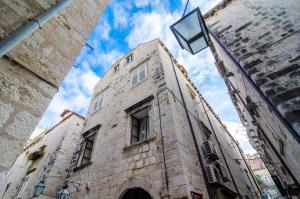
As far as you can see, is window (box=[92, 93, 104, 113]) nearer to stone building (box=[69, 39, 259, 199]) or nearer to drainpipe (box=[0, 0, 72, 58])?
stone building (box=[69, 39, 259, 199])

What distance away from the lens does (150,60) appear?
9.62m

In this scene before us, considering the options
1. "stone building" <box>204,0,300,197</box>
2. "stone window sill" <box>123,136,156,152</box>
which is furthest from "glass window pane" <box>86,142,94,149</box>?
"stone building" <box>204,0,300,197</box>

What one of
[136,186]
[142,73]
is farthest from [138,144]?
[142,73]

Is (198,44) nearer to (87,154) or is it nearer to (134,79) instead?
(134,79)

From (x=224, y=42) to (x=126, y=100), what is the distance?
5.16 m

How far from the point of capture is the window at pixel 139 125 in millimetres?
6945

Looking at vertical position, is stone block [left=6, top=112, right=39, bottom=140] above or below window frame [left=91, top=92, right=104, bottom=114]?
below

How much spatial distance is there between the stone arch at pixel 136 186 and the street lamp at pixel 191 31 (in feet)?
13.0

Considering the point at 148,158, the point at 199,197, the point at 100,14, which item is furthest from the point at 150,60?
the point at 199,197

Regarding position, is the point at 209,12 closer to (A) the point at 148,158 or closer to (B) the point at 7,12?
(A) the point at 148,158

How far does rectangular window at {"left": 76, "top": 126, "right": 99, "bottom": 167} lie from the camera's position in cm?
839

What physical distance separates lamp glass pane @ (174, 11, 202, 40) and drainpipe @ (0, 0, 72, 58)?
2.76m

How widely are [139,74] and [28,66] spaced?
25.4ft

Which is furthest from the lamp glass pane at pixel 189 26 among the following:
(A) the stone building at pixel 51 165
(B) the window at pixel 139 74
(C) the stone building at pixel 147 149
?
(A) the stone building at pixel 51 165
